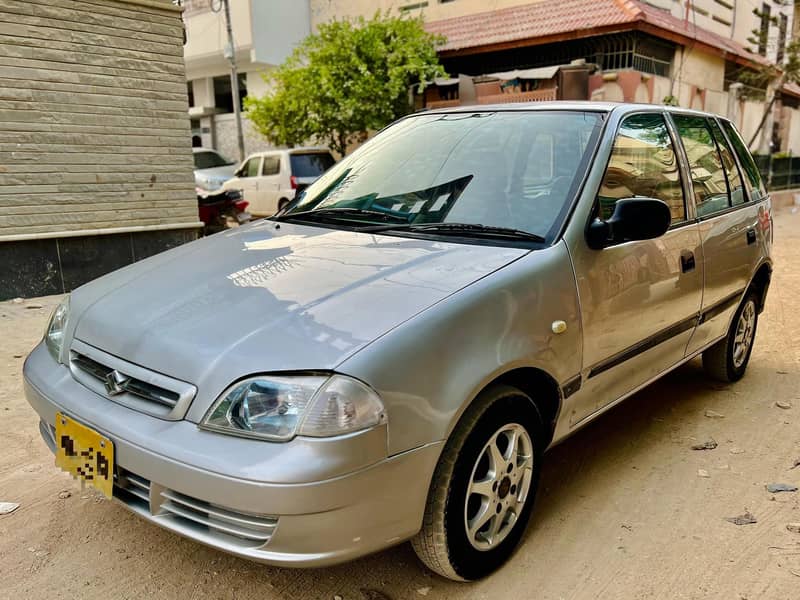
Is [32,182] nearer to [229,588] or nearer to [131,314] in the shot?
[131,314]

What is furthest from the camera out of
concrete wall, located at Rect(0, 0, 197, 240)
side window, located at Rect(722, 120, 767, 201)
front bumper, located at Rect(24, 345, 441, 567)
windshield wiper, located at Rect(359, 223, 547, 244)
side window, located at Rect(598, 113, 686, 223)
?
concrete wall, located at Rect(0, 0, 197, 240)

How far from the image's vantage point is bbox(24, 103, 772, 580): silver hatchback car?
6.15 ft

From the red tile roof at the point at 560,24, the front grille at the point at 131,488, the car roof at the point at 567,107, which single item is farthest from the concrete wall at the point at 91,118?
the red tile roof at the point at 560,24

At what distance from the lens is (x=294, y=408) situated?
1.86m

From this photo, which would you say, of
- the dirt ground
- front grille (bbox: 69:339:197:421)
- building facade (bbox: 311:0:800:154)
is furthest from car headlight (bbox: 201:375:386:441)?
building facade (bbox: 311:0:800:154)

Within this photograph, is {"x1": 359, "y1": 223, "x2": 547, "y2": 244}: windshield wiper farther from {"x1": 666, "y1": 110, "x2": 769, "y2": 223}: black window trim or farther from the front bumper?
{"x1": 666, "y1": 110, "x2": 769, "y2": 223}: black window trim

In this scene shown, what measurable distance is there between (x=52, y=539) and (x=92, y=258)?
5.02 meters

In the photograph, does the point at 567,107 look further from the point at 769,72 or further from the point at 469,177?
the point at 769,72

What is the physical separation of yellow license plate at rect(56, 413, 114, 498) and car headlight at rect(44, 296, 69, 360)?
34 centimetres

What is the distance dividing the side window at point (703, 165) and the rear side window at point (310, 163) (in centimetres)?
1040

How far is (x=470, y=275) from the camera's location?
2301mm

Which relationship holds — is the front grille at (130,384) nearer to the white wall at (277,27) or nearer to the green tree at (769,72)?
the white wall at (277,27)

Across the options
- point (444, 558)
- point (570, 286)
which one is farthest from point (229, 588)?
point (570, 286)

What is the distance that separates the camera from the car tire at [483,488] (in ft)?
6.96
